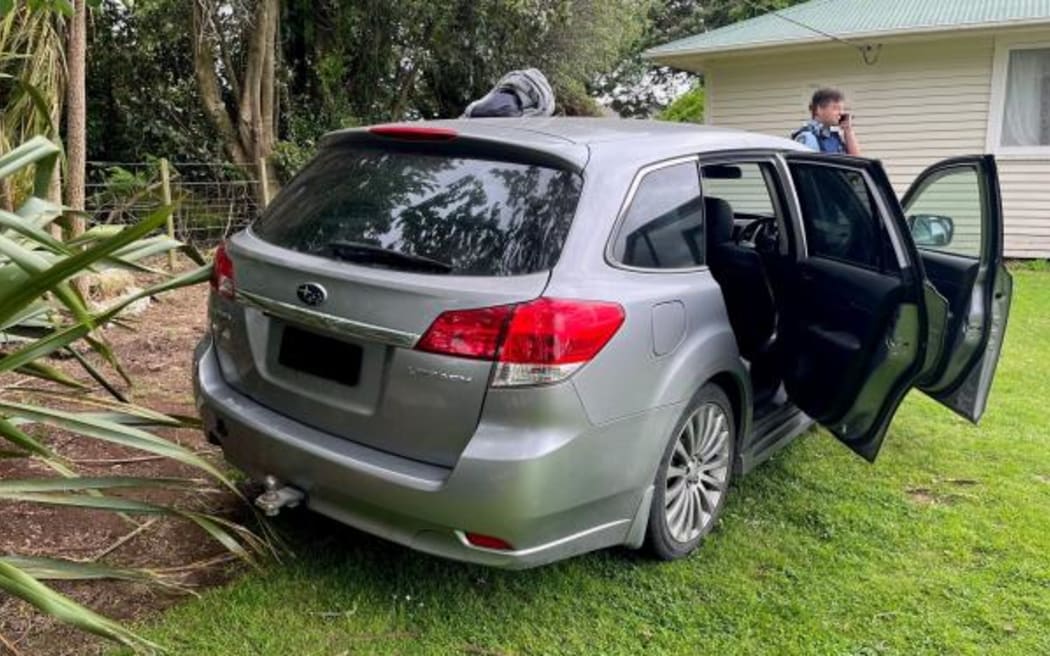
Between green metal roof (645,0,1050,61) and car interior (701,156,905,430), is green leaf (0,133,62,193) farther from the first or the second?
green metal roof (645,0,1050,61)

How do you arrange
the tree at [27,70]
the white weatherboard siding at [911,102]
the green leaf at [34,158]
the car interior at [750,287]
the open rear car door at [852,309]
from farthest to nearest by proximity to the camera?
the white weatherboard siding at [911,102], the tree at [27,70], the car interior at [750,287], the open rear car door at [852,309], the green leaf at [34,158]

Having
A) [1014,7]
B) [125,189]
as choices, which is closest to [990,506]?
[125,189]

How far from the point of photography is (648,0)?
698 inches

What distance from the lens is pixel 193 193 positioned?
33.0ft

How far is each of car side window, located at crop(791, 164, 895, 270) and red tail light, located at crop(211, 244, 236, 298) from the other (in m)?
2.31

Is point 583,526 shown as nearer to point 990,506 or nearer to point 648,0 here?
point 990,506

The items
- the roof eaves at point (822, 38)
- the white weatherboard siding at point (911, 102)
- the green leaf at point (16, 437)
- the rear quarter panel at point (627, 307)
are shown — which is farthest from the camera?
the white weatherboard siding at point (911, 102)

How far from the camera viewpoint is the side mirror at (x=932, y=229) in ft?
14.4

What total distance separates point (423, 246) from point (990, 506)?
2.78 meters

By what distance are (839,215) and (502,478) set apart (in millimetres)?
2246

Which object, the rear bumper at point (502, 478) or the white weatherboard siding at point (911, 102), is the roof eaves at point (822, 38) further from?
the rear bumper at point (502, 478)

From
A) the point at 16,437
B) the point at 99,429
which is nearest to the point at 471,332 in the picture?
the point at 99,429

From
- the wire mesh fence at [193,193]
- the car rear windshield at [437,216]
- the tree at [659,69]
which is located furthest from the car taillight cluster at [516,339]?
the tree at [659,69]

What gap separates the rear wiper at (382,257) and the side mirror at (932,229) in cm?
277
